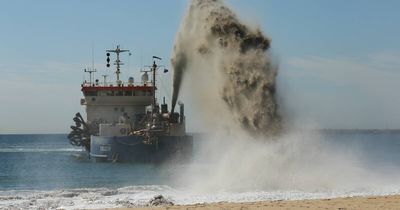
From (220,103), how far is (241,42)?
8.50 feet

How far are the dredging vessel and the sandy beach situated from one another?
83.1 ft

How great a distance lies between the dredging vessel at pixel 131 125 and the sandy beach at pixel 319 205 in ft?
83.1

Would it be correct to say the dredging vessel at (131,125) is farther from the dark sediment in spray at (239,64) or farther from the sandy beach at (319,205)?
the sandy beach at (319,205)

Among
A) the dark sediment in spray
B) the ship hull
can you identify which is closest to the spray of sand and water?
the dark sediment in spray

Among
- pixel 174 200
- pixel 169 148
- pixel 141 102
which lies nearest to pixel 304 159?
pixel 174 200

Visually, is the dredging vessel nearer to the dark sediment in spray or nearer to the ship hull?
the ship hull

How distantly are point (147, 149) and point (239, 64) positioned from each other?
68.5 feet

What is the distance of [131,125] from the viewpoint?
4747 centimetres

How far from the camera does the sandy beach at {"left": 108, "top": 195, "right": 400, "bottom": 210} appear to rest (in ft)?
59.8

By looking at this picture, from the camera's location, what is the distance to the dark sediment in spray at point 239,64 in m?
24.5

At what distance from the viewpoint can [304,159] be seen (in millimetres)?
24594

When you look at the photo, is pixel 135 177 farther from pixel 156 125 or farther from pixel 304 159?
pixel 304 159

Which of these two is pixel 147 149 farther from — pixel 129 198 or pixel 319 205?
pixel 319 205

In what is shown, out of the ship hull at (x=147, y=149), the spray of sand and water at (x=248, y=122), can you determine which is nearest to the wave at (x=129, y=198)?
the spray of sand and water at (x=248, y=122)
